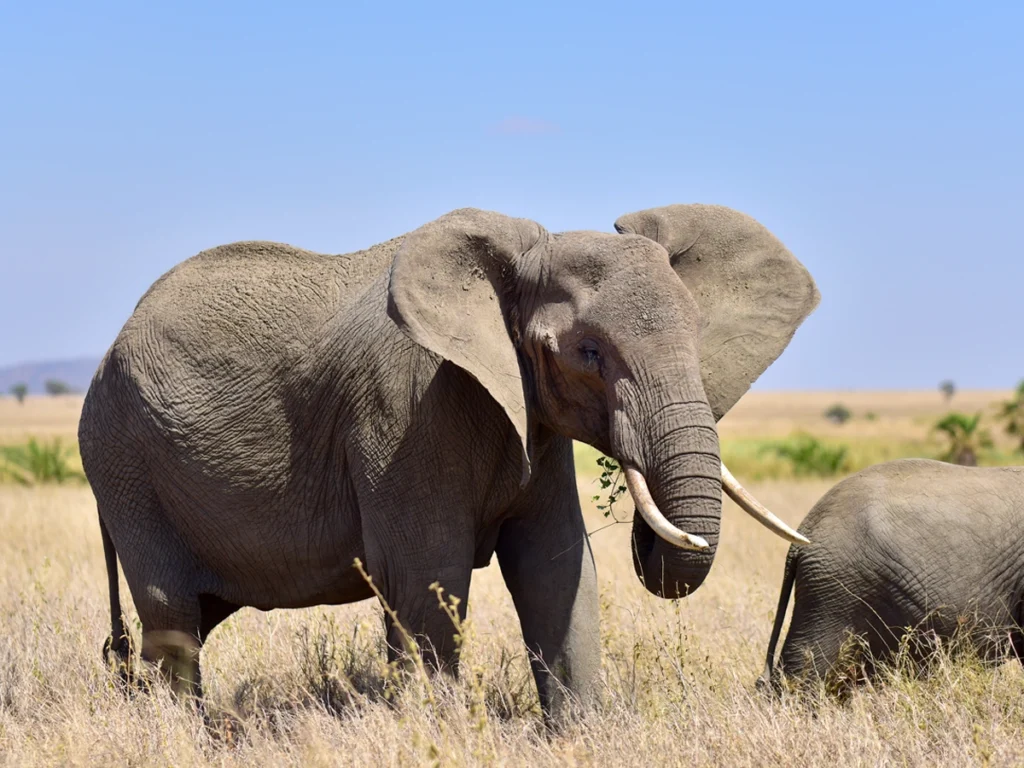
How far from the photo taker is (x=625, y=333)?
5059mm

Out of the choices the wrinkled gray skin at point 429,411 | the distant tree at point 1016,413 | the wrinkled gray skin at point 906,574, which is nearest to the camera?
the wrinkled gray skin at point 429,411

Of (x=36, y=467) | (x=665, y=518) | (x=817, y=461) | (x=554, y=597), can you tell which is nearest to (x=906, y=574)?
(x=554, y=597)

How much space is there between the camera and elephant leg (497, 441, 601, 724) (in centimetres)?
601

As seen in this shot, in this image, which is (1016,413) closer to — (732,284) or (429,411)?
(732,284)

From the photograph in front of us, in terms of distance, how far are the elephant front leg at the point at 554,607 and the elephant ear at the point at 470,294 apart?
0.76 metres

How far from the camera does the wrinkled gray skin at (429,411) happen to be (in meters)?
5.14

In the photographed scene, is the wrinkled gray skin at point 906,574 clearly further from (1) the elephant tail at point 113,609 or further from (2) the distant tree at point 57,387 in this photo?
(2) the distant tree at point 57,387

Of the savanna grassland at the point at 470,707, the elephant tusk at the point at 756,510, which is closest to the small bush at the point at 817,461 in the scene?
the savanna grassland at the point at 470,707

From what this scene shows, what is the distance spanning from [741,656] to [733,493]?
257 centimetres

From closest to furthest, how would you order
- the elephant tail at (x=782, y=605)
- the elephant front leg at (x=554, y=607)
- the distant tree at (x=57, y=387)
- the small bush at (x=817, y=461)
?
the elephant front leg at (x=554, y=607), the elephant tail at (x=782, y=605), the small bush at (x=817, y=461), the distant tree at (x=57, y=387)

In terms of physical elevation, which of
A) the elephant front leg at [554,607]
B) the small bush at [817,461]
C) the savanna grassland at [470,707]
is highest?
the elephant front leg at [554,607]

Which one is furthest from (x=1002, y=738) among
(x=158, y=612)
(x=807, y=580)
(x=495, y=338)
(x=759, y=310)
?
(x=158, y=612)

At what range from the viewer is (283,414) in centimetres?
603

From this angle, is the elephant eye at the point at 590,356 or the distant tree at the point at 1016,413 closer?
the elephant eye at the point at 590,356
